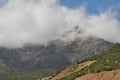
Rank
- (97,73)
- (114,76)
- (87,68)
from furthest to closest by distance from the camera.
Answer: (87,68) → (97,73) → (114,76)

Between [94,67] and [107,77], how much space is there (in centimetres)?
1770

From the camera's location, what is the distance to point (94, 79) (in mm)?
174000

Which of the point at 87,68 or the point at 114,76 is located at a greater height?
Answer: the point at 87,68

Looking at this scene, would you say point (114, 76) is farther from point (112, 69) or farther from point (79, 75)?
point (79, 75)

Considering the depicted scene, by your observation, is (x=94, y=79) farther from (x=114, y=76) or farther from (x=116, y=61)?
(x=116, y=61)

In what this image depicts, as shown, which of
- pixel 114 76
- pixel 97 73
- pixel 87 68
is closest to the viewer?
pixel 114 76

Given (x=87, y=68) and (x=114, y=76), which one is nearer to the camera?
(x=114, y=76)

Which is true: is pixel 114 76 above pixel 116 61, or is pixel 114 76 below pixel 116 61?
below

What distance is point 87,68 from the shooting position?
194750mm

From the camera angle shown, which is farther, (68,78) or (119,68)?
(68,78)

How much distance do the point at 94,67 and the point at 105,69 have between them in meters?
7.89

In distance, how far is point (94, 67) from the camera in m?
188

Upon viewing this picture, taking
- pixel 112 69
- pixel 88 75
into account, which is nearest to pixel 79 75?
pixel 88 75

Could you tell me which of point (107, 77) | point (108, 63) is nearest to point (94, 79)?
point (107, 77)
